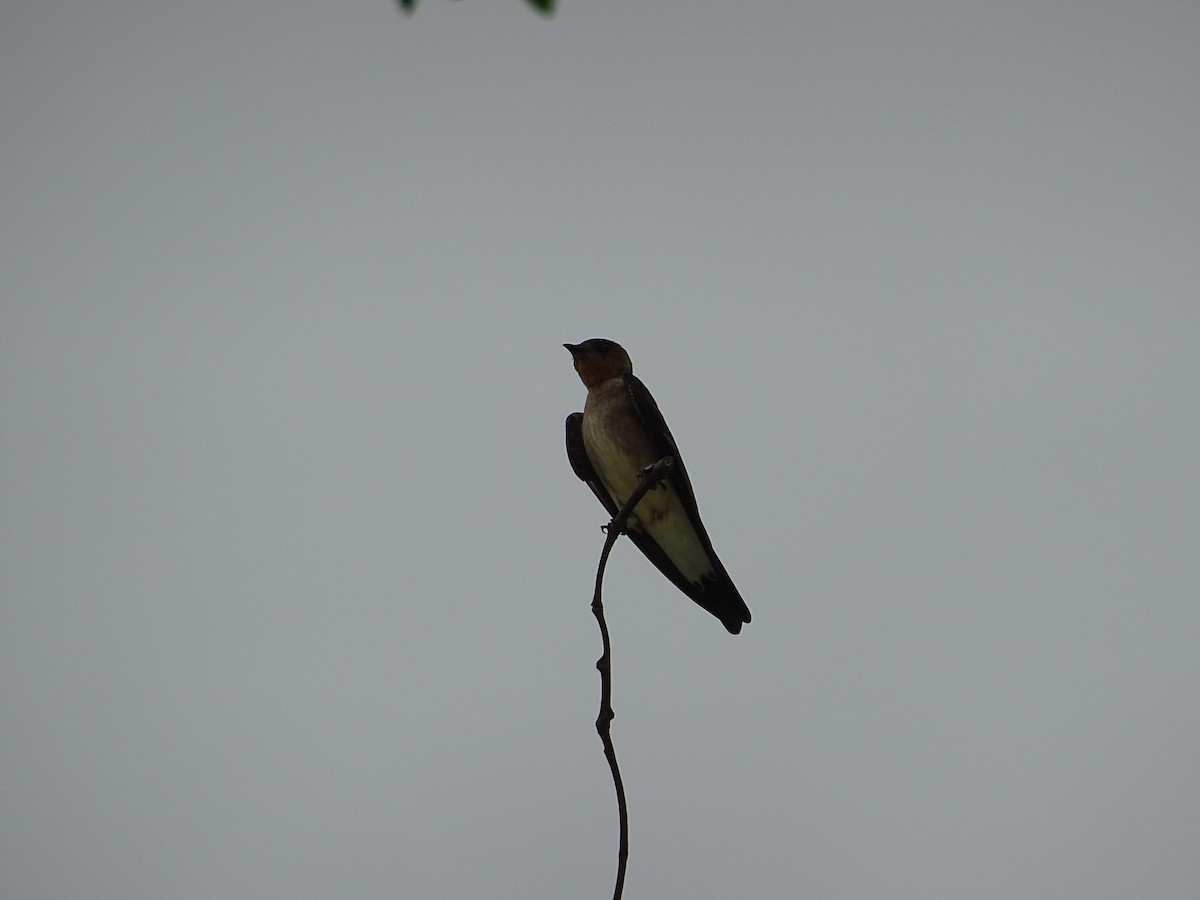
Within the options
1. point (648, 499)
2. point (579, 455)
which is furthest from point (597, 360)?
point (648, 499)

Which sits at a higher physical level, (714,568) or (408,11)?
(408,11)

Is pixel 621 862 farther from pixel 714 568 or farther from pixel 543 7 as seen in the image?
pixel 714 568

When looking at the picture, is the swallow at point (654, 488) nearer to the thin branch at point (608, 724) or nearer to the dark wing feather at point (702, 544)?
the dark wing feather at point (702, 544)

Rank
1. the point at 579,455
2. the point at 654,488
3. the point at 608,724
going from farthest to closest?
1. the point at 579,455
2. the point at 654,488
3. the point at 608,724

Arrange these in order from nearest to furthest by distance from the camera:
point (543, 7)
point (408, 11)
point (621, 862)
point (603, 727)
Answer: point (543, 7)
point (408, 11)
point (621, 862)
point (603, 727)

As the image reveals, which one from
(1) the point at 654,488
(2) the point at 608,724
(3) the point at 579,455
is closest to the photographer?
(2) the point at 608,724

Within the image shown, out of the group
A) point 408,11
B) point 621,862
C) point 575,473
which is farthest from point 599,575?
point 575,473

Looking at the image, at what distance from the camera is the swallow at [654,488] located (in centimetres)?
666

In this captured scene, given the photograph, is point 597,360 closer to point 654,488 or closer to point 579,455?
point 579,455

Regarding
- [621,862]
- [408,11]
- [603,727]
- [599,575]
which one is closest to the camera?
[408,11]

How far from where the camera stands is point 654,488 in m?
6.63

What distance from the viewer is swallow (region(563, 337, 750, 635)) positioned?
666 centimetres

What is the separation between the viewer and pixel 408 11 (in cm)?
181

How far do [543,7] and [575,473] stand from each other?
5832 millimetres
